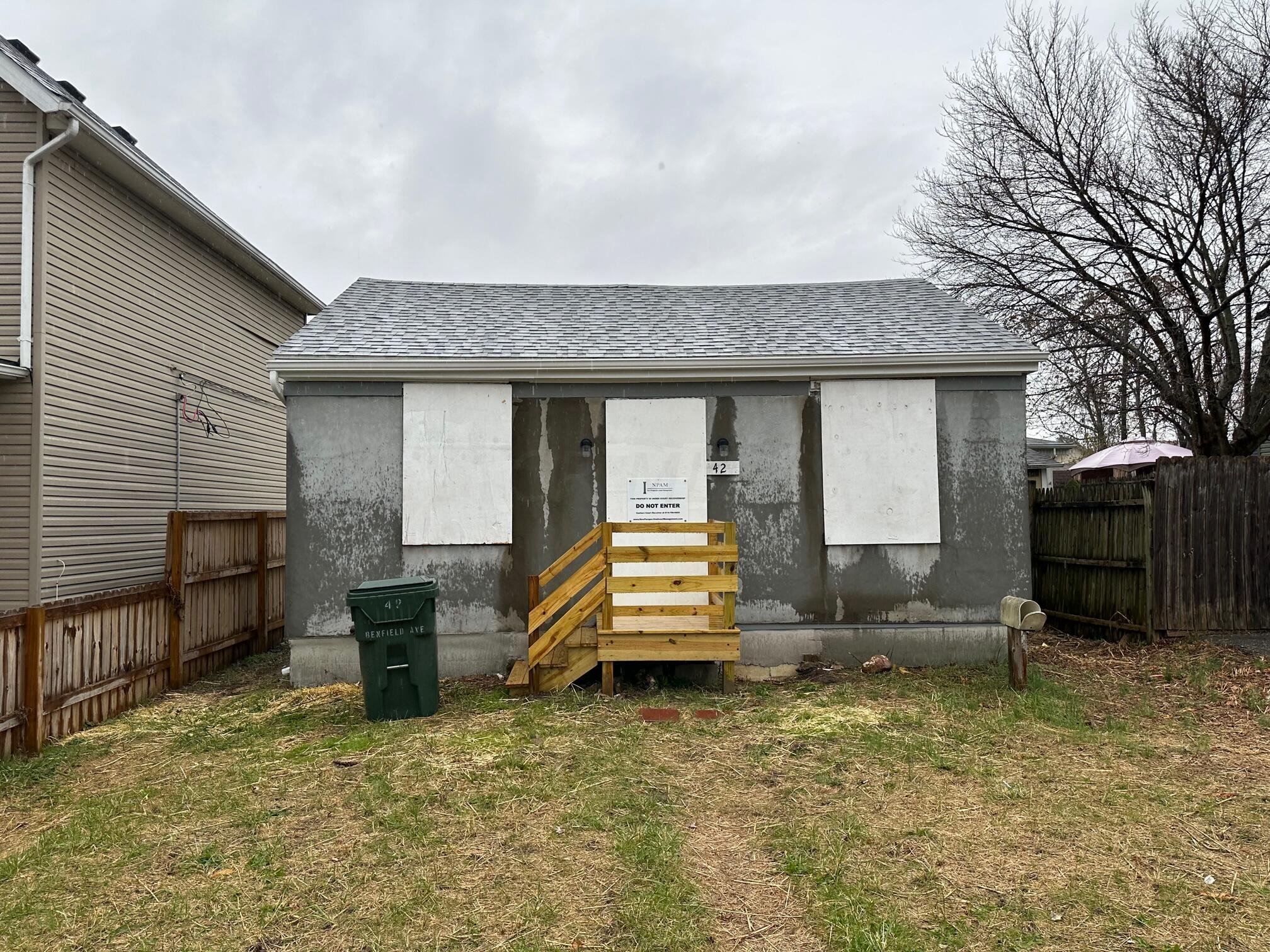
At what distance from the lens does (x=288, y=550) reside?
26.2 ft

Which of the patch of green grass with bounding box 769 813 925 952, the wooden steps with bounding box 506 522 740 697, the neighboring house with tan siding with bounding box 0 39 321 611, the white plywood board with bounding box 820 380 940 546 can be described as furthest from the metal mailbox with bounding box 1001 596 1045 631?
the neighboring house with tan siding with bounding box 0 39 321 611

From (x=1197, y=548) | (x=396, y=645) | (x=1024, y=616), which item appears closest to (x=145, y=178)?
(x=396, y=645)

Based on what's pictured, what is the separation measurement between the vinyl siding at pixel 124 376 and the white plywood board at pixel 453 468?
3237 mm

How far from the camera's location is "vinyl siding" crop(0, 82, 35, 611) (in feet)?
24.0

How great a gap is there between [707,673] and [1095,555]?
5.57 meters

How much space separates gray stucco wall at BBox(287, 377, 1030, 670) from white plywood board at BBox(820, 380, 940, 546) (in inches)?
4.9

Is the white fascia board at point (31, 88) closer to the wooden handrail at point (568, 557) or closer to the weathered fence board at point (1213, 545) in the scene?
the wooden handrail at point (568, 557)

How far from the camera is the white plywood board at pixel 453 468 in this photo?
26.5 feet

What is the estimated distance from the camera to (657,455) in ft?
27.3

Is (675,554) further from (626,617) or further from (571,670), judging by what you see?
(571,670)

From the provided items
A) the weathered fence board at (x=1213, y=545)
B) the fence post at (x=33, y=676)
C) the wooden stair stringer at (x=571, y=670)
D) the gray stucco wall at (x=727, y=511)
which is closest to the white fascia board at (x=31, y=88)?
the gray stucco wall at (x=727, y=511)

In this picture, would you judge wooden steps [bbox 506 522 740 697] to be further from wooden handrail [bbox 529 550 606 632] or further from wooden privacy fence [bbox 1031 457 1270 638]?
wooden privacy fence [bbox 1031 457 1270 638]

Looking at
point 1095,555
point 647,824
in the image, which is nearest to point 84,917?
point 647,824

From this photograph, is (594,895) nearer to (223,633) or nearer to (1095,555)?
(223,633)
